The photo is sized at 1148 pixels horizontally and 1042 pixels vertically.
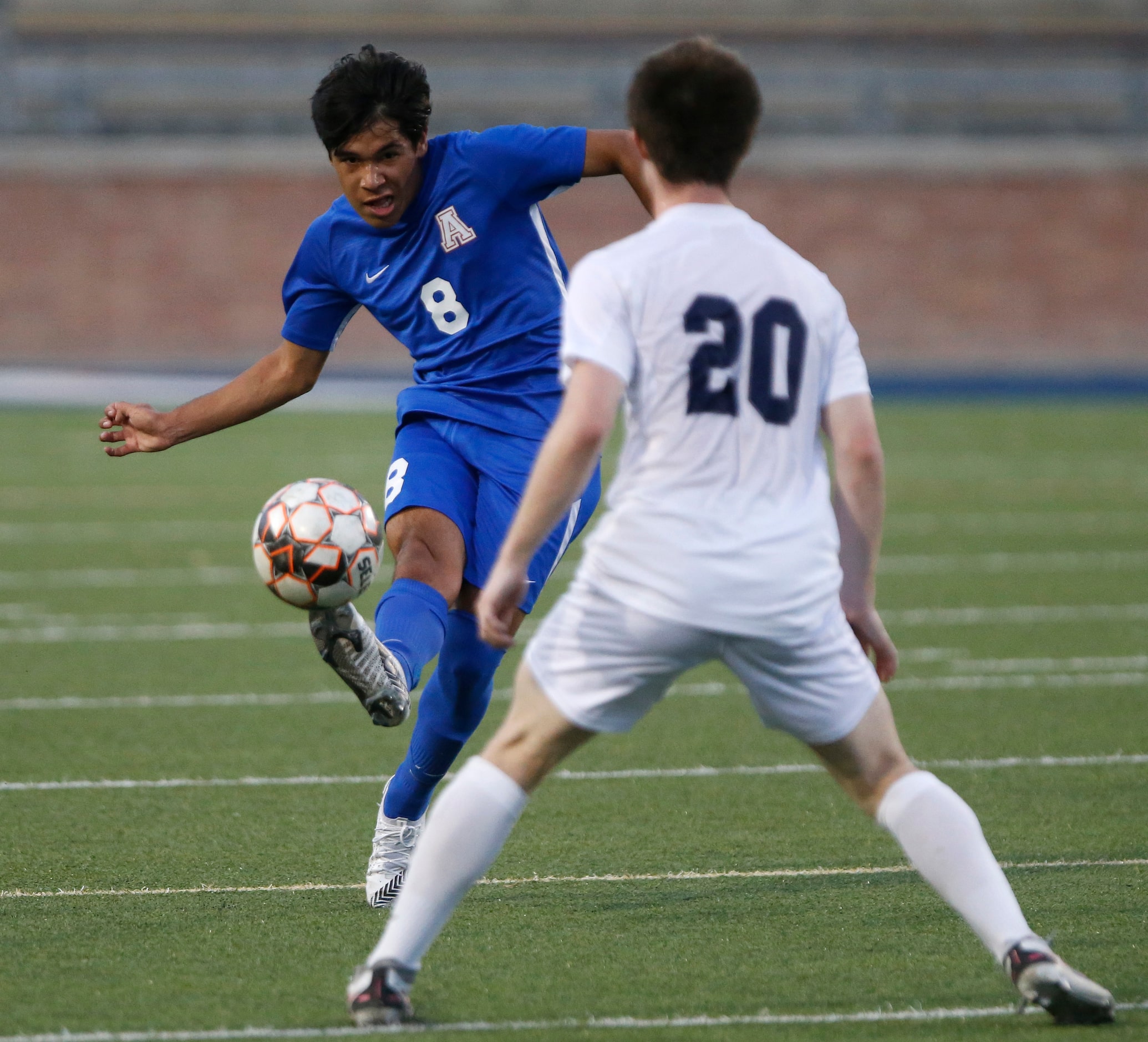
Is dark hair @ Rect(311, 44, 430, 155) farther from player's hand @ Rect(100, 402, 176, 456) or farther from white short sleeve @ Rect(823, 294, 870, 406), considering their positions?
white short sleeve @ Rect(823, 294, 870, 406)

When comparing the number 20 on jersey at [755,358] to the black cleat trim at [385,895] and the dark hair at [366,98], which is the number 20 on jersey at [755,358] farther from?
the black cleat trim at [385,895]

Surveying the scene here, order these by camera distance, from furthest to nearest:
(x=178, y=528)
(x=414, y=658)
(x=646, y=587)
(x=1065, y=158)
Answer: (x=1065, y=158)
(x=178, y=528)
(x=414, y=658)
(x=646, y=587)

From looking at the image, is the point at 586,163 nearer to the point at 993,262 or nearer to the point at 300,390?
the point at 300,390

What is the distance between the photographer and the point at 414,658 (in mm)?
4102

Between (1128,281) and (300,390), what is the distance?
24.8 metres

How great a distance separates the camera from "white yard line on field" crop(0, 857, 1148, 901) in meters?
4.46

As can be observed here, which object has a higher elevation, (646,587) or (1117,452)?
(646,587)

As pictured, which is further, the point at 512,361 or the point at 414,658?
the point at 512,361

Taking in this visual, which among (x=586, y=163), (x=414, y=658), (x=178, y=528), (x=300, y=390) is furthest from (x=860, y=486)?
(x=178, y=528)

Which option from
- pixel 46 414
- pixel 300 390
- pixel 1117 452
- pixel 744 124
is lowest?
pixel 46 414

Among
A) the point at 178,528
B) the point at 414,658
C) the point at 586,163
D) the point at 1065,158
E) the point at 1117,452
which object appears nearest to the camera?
the point at 414,658

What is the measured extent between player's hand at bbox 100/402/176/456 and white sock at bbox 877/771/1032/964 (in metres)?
2.29

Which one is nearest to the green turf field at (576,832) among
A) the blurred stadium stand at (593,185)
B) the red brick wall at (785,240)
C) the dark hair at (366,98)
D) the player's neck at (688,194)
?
the player's neck at (688,194)

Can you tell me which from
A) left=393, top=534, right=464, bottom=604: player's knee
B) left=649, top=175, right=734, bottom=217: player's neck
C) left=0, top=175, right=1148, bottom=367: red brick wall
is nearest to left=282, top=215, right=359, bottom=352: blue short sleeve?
left=393, top=534, right=464, bottom=604: player's knee
